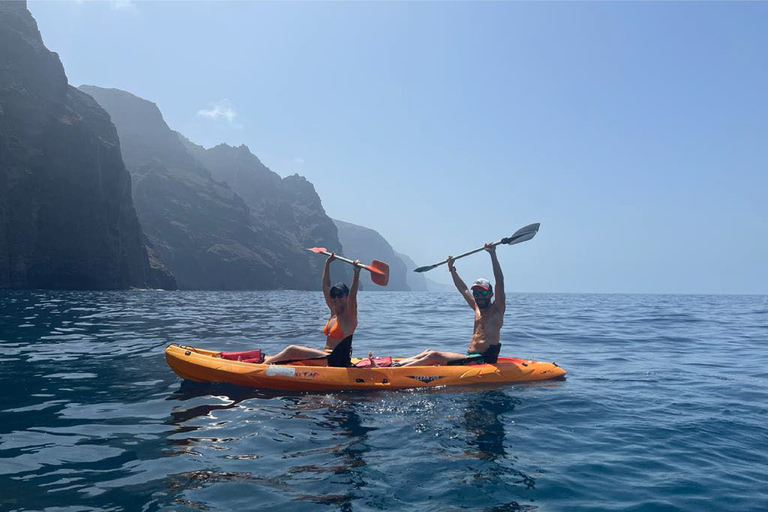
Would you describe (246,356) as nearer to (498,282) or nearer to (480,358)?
(480,358)

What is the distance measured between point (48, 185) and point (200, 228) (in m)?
54.8

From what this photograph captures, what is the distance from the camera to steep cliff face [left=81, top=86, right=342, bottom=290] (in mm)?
95688

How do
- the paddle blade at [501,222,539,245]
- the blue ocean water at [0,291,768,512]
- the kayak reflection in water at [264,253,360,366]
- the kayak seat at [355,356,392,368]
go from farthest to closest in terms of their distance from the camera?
the paddle blade at [501,222,539,245] → the kayak seat at [355,356,392,368] → the kayak reflection in water at [264,253,360,366] → the blue ocean water at [0,291,768,512]

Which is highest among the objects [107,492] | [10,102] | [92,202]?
[10,102]

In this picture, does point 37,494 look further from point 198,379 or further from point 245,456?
point 198,379

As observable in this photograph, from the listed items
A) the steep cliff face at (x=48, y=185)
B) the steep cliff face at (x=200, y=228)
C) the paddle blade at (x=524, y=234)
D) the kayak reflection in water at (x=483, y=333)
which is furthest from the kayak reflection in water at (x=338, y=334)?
the steep cliff face at (x=200, y=228)

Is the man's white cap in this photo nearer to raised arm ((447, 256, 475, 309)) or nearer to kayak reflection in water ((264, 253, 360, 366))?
raised arm ((447, 256, 475, 309))

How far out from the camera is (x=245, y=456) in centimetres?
514

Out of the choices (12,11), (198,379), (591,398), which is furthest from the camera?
(12,11)

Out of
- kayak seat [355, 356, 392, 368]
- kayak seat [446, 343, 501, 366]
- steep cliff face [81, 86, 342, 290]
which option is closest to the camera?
kayak seat [355, 356, 392, 368]

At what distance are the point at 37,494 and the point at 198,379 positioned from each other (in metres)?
4.40

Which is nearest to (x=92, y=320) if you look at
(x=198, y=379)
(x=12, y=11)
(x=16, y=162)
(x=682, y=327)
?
(x=198, y=379)

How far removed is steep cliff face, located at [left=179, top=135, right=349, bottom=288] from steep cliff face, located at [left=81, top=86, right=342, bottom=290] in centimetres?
66

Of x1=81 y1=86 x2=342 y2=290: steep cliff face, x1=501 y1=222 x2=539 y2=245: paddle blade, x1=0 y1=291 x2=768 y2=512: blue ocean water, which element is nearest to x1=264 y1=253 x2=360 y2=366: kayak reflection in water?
x1=0 y1=291 x2=768 y2=512: blue ocean water
